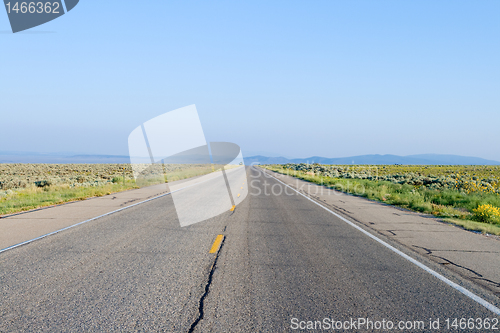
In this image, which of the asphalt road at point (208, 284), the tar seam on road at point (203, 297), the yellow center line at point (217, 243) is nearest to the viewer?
the tar seam on road at point (203, 297)

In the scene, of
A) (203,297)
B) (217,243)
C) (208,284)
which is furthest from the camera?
(217,243)

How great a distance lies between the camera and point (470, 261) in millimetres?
5926

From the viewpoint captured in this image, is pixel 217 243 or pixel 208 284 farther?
pixel 217 243

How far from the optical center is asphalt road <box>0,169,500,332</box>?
3.48 meters

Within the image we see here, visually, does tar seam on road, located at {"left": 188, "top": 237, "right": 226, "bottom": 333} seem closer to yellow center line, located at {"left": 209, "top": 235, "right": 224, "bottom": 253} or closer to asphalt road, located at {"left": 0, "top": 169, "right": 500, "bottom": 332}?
asphalt road, located at {"left": 0, "top": 169, "right": 500, "bottom": 332}

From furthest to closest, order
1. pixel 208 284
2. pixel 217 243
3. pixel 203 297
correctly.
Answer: pixel 217 243
pixel 208 284
pixel 203 297

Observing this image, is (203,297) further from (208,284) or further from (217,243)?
(217,243)

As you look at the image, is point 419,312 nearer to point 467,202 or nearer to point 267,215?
point 267,215

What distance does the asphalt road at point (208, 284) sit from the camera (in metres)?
3.48

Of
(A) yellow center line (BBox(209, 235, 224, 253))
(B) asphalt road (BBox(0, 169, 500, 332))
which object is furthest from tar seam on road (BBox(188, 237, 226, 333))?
(A) yellow center line (BBox(209, 235, 224, 253))

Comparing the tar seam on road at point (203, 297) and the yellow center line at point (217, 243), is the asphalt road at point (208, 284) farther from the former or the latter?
the yellow center line at point (217, 243)

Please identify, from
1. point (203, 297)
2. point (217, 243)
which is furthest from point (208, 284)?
point (217, 243)

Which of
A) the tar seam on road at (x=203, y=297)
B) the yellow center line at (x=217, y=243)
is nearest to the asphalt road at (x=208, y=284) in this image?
the tar seam on road at (x=203, y=297)

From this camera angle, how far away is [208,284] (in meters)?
4.48
